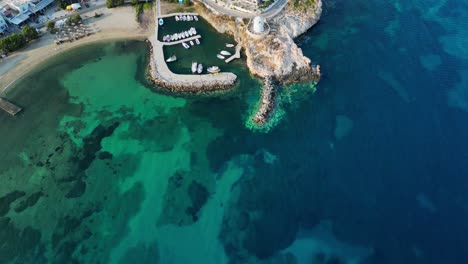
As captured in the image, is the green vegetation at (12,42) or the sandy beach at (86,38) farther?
the green vegetation at (12,42)

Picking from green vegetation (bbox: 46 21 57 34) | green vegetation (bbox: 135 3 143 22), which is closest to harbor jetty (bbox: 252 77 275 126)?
green vegetation (bbox: 135 3 143 22)

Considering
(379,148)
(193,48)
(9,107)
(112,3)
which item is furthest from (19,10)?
(379,148)

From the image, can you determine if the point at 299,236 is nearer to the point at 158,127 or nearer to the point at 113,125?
the point at 158,127

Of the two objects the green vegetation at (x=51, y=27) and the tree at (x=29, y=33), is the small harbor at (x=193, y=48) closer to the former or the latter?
the green vegetation at (x=51, y=27)

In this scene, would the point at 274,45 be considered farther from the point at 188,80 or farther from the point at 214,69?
the point at 188,80

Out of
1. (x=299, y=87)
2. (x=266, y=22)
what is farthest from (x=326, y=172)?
(x=266, y=22)

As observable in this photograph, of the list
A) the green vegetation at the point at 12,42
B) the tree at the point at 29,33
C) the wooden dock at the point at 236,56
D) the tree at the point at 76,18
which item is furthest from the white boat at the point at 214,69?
the green vegetation at the point at 12,42

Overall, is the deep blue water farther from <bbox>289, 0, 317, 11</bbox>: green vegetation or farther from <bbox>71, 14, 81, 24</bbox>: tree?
<bbox>71, 14, 81, 24</bbox>: tree

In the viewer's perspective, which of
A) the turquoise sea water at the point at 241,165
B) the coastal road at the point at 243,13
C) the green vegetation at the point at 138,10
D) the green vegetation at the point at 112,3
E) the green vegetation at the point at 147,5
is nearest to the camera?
the turquoise sea water at the point at 241,165
